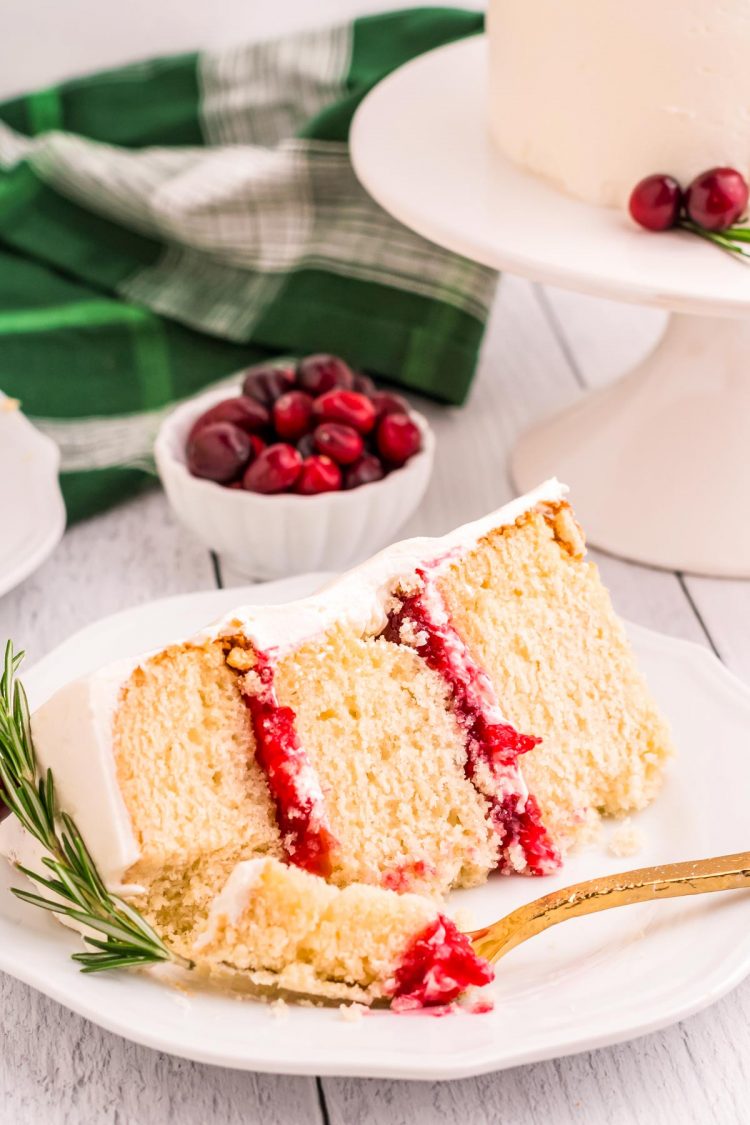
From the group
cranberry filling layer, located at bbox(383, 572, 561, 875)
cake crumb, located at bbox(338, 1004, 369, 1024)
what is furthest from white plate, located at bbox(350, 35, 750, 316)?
cake crumb, located at bbox(338, 1004, 369, 1024)

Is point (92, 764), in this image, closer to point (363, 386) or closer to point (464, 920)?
point (464, 920)

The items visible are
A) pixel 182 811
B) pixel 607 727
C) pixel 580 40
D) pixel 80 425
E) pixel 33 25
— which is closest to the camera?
pixel 182 811

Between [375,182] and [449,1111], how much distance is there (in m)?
1.19

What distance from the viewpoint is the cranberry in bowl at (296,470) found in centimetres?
186

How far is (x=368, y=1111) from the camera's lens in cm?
116

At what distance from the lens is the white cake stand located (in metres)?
1.70

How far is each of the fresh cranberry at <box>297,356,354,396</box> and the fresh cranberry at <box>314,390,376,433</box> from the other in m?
0.04

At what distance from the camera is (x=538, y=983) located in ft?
3.86

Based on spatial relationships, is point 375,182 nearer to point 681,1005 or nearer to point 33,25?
point 681,1005

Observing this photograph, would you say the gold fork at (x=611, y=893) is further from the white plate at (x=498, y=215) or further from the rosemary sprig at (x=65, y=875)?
the white plate at (x=498, y=215)

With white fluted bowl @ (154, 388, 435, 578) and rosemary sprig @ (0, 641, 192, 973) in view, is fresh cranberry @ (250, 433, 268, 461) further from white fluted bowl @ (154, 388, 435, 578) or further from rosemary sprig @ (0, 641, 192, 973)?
rosemary sprig @ (0, 641, 192, 973)

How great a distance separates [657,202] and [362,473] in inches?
20.8

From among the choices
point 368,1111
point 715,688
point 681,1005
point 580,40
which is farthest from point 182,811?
point 580,40

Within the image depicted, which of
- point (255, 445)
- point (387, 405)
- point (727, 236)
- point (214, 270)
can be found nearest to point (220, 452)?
point (255, 445)
